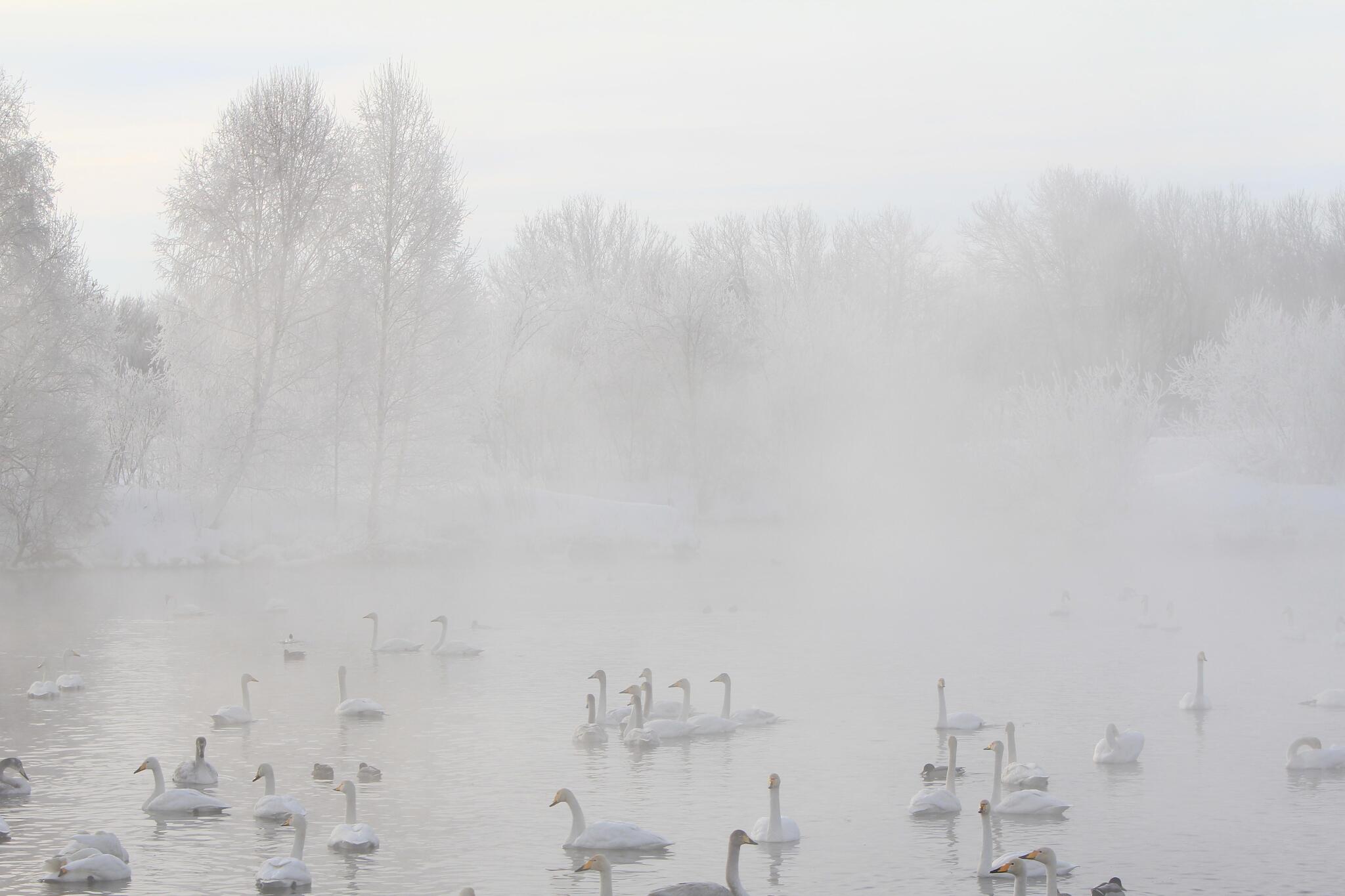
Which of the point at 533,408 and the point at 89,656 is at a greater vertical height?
the point at 533,408

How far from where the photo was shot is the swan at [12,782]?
39.2ft

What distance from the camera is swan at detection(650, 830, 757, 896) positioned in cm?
920

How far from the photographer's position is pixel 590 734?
14.6 m

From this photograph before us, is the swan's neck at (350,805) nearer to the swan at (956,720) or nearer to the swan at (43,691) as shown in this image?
the swan at (956,720)

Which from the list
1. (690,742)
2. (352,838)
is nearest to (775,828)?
(352,838)

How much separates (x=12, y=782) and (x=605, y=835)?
16.8 feet

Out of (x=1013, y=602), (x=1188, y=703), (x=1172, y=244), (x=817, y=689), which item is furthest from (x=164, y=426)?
(x=1172, y=244)

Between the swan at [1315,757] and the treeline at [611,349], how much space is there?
24.8m

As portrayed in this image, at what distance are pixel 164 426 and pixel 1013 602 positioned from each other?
22.3m

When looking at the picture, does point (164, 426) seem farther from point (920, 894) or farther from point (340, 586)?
point (920, 894)

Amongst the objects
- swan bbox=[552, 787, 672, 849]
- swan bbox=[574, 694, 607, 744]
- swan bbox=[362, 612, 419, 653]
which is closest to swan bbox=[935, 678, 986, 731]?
swan bbox=[574, 694, 607, 744]

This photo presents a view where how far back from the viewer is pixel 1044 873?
32.1 ft

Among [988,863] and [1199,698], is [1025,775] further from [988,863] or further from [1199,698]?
[1199,698]

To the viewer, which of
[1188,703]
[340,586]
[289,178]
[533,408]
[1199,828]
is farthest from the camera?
[533,408]
